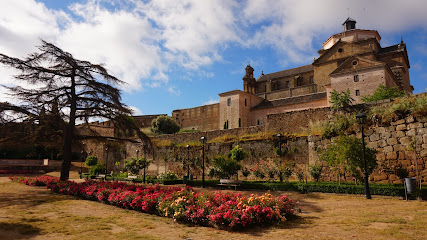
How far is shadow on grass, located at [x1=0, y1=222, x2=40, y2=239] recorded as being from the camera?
5844 millimetres

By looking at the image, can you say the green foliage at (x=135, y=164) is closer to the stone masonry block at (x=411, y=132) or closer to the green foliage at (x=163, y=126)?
the stone masonry block at (x=411, y=132)

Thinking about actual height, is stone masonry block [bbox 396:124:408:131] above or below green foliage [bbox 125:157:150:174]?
above

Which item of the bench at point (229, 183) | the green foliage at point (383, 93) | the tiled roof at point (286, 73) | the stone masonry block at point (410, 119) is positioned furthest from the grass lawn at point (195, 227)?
the tiled roof at point (286, 73)

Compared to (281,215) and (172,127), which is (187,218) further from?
(172,127)

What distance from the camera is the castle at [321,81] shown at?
23.9 metres

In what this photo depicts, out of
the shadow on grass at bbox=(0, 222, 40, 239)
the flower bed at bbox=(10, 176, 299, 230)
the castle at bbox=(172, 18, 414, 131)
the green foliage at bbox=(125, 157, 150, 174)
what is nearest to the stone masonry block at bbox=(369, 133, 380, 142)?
the flower bed at bbox=(10, 176, 299, 230)

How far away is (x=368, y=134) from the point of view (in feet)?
46.5

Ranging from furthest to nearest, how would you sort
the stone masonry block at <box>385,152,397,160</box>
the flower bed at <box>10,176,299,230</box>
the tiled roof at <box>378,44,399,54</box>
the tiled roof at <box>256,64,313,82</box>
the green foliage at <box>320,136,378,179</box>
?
the tiled roof at <box>256,64,313,82</box> → the tiled roof at <box>378,44,399,54</box> → the stone masonry block at <box>385,152,397,160</box> → the green foliage at <box>320,136,378,179</box> → the flower bed at <box>10,176,299,230</box>

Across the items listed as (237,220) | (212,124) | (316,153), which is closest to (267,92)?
(212,124)

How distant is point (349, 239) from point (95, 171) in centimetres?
2584

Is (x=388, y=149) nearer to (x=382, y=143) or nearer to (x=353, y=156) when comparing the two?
(x=382, y=143)

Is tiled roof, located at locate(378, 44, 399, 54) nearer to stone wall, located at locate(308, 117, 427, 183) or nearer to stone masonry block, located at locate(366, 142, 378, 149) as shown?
stone wall, located at locate(308, 117, 427, 183)

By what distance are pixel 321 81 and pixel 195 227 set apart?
33032 millimetres

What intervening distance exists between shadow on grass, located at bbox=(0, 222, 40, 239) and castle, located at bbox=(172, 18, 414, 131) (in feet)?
80.3
